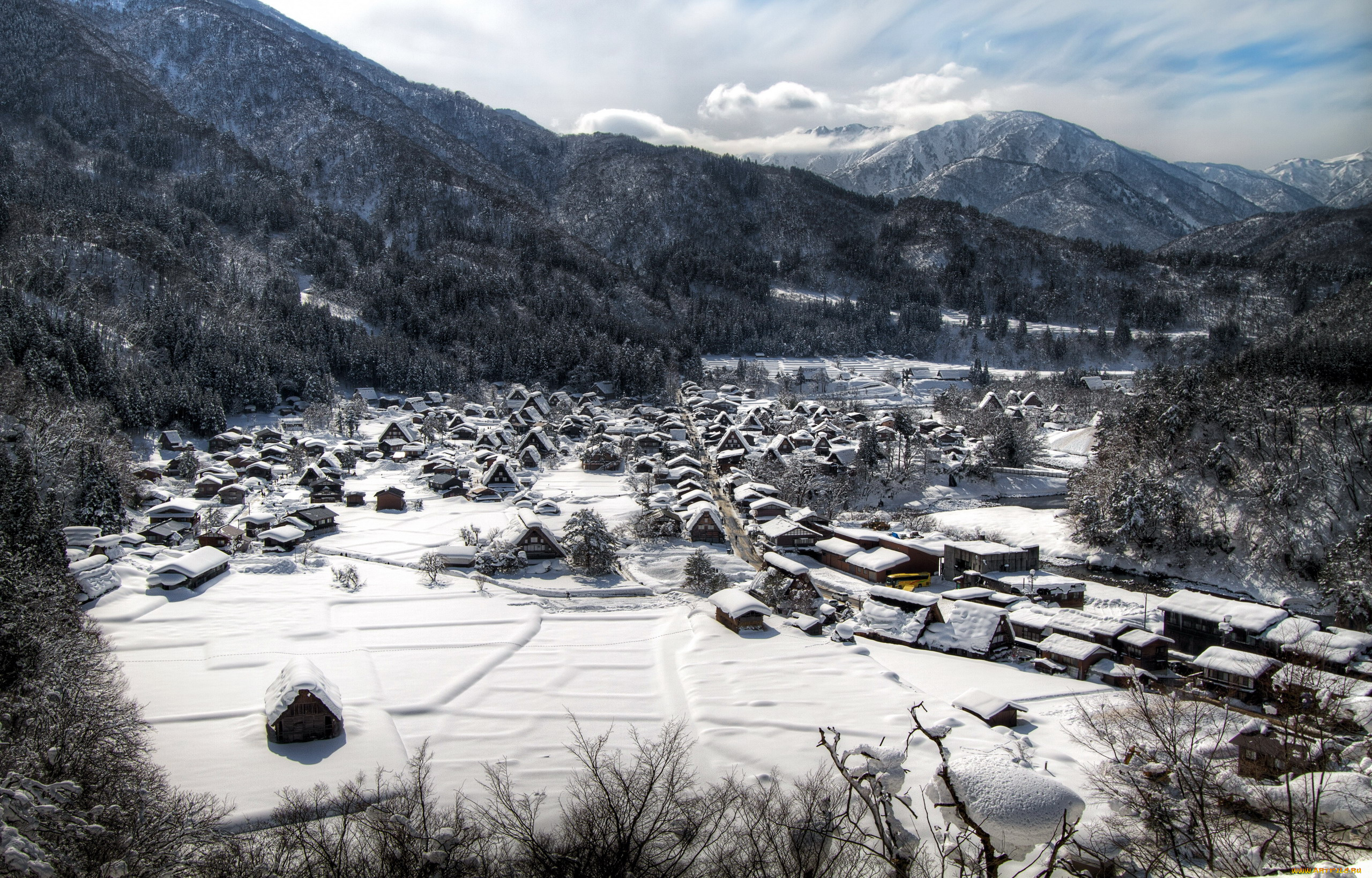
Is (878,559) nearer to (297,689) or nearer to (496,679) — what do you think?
(496,679)

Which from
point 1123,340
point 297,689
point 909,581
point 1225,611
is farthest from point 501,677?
point 1123,340

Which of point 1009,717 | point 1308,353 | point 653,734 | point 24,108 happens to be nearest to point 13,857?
point 653,734

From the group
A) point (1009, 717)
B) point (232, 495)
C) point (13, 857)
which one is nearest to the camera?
point (13, 857)

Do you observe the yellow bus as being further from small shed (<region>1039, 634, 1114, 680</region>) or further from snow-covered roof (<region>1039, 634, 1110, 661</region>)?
small shed (<region>1039, 634, 1114, 680</region>)

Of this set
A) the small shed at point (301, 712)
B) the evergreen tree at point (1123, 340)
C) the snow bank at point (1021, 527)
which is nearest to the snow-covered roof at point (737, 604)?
the small shed at point (301, 712)

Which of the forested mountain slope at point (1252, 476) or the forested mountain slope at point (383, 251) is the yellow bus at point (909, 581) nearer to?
the forested mountain slope at point (1252, 476)

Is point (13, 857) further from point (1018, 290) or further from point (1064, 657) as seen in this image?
point (1018, 290)
